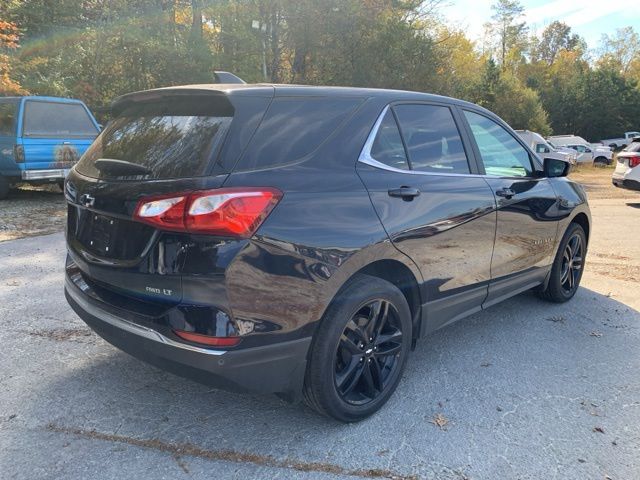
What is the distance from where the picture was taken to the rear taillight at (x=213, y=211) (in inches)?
90.6

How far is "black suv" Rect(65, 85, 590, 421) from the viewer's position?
2342 mm

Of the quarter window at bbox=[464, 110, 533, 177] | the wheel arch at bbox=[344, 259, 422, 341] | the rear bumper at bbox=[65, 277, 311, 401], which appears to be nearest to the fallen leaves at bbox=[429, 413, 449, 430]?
the wheel arch at bbox=[344, 259, 422, 341]

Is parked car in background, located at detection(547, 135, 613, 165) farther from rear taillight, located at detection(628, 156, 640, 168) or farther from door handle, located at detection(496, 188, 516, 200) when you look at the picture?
door handle, located at detection(496, 188, 516, 200)

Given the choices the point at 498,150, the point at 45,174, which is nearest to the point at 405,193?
the point at 498,150

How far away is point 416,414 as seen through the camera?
301cm

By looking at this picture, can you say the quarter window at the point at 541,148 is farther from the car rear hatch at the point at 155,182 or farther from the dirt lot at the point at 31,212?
the car rear hatch at the point at 155,182

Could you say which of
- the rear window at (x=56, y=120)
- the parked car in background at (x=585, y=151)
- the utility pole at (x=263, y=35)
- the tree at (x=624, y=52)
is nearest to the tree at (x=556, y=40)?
the tree at (x=624, y=52)

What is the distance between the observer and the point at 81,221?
2904 mm

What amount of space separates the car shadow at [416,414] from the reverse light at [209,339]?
0.65 meters

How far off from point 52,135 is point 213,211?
30.6ft

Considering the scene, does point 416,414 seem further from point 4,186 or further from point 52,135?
point 4,186

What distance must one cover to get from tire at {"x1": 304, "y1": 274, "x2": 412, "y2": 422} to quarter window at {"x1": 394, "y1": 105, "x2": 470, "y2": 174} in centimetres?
91

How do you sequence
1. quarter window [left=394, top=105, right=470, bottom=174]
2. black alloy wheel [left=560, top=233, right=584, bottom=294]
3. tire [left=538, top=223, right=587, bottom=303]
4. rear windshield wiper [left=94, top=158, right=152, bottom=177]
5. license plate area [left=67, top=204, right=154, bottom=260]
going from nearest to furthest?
license plate area [left=67, top=204, right=154, bottom=260]
rear windshield wiper [left=94, top=158, right=152, bottom=177]
quarter window [left=394, top=105, right=470, bottom=174]
tire [left=538, top=223, right=587, bottom=303]
black alloy wheel [left=560, top=233, right=584, bottom=294]

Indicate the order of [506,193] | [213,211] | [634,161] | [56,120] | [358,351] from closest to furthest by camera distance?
[213,211] → [358,351] → [506,193] → [56,120] → [634,161]
